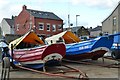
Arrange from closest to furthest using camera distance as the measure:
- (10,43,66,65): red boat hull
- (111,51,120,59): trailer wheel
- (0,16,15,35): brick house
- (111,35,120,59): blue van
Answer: (10,43,66,65): red boat hull → (111,35,120,59): blue van → (111,51,120,59): trailer wheel → (0,16,15,35): brick house

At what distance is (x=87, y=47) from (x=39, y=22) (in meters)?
36.5

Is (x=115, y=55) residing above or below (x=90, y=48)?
below

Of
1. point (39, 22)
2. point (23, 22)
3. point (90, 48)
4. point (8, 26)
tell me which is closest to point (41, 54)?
point (90, 48)

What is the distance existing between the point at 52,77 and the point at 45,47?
2141 millimetres

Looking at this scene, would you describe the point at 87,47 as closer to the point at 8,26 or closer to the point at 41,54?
the point at 41,54

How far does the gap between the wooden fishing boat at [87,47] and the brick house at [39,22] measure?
108ft

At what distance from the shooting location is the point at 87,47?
52.0 feet

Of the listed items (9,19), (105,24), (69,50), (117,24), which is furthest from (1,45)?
(9,19)

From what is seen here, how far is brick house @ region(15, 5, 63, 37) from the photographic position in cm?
5153

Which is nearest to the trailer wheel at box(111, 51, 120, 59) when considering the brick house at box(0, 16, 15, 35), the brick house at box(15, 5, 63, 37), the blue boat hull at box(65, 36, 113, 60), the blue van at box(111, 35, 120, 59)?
the blue van at box(111, 35, 120, 59)

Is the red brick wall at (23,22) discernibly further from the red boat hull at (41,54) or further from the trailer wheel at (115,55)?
the red boat hull at (41,54)

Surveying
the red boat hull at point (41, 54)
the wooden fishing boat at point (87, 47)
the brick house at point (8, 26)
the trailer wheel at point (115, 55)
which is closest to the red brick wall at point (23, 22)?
the brick house at point (8, 26)

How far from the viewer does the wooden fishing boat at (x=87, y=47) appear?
15448mm

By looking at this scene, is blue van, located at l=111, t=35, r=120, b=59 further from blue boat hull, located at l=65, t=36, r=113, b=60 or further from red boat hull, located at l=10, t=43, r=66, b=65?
red boat hull, located at l=10, t=43, r=66, b=65
